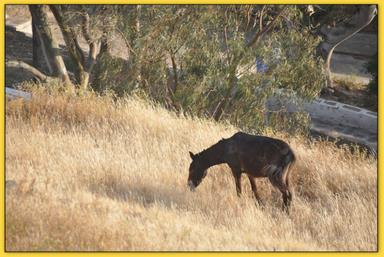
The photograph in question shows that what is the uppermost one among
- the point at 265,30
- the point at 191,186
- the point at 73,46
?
the point at 191,186

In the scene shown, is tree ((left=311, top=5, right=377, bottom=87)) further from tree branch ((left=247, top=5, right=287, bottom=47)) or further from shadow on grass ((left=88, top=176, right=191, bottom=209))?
shadow on grass ((left=88, top=176, right=191, bottom=209))

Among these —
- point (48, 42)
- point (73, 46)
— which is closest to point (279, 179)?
point (73, 46)

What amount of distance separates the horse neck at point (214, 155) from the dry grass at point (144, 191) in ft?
1.70

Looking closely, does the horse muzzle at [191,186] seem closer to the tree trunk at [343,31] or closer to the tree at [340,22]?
the tree at [340,22]

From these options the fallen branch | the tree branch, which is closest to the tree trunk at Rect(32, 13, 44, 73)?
the fallen branch

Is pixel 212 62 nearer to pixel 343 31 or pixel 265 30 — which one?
pixel 265 30

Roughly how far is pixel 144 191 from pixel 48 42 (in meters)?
7.90

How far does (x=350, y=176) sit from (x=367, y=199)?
0.83 metres

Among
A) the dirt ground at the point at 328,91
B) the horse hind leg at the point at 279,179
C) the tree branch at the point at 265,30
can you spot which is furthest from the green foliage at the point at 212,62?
the horse hind leg at the point at 279,179

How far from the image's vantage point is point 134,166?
10.4m

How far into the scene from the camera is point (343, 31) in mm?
24531

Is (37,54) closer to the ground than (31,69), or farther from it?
closer to the ground

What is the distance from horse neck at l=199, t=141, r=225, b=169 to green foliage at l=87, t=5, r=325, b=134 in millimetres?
6326

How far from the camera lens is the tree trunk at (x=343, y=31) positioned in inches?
897
